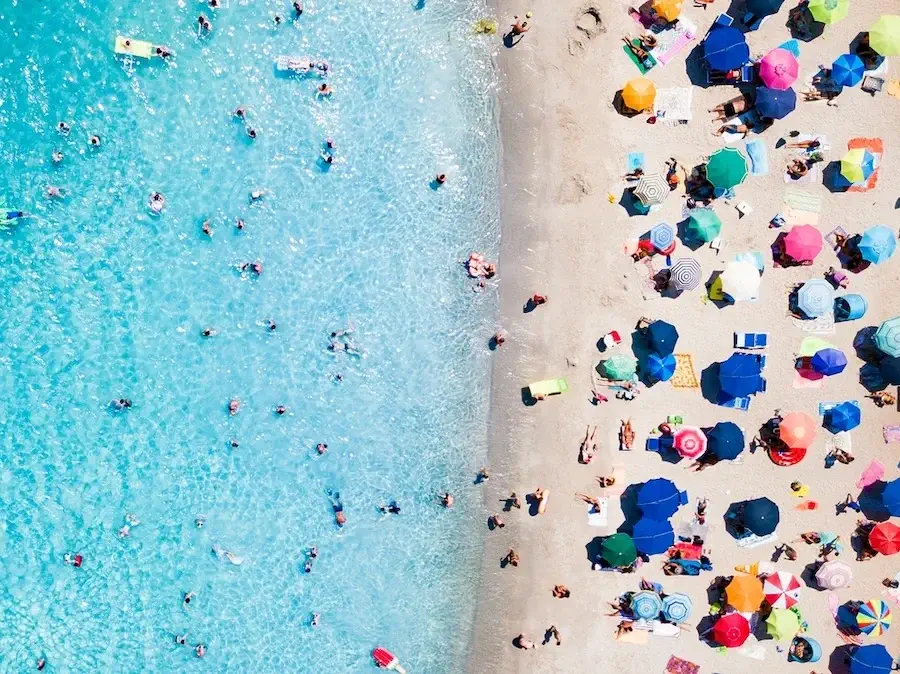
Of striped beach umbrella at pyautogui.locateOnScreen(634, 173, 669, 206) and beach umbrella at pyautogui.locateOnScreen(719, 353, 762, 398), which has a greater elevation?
striped beach umbrella at pyautogui.locateOnScreen(634, 173, 669, 206)

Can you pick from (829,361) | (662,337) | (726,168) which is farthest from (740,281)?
(829,361)

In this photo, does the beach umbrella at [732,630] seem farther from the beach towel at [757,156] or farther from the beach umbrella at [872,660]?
the beach towel at [757,156]

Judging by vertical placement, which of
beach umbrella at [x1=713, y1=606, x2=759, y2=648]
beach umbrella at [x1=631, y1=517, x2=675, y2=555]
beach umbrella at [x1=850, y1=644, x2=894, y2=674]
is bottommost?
beach umbrella at [x1=850, y1=644, x2=894, y2=674]

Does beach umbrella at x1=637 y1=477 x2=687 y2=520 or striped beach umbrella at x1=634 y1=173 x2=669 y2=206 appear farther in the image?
striped beach umbrella at x1=634 y1=173 x2=669 y2=206

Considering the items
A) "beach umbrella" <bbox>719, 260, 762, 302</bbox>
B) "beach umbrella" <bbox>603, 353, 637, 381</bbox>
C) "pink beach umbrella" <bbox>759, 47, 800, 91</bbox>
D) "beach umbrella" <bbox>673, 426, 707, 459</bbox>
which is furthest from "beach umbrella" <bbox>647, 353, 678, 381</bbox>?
"pink beach umbrella" <bbox>759, 47, 800, 91</bbox>

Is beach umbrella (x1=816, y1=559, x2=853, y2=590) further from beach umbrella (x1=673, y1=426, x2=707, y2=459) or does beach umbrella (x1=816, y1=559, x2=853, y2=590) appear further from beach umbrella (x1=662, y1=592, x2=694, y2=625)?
beach umbrella (x1=673, y1=426, x2=707, y2=459)

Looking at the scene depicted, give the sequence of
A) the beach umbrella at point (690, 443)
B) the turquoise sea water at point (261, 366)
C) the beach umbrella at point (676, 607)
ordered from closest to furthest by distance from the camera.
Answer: the beach umbrella at point (690, 443) → the beach umbrella at point (676, 607) → the turquoise sea water at point (261, 366)

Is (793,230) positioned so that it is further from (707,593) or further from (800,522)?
(707,593)

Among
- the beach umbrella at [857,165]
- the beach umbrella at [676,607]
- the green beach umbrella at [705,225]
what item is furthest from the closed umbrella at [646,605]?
the beach umbrella at [857,165]
